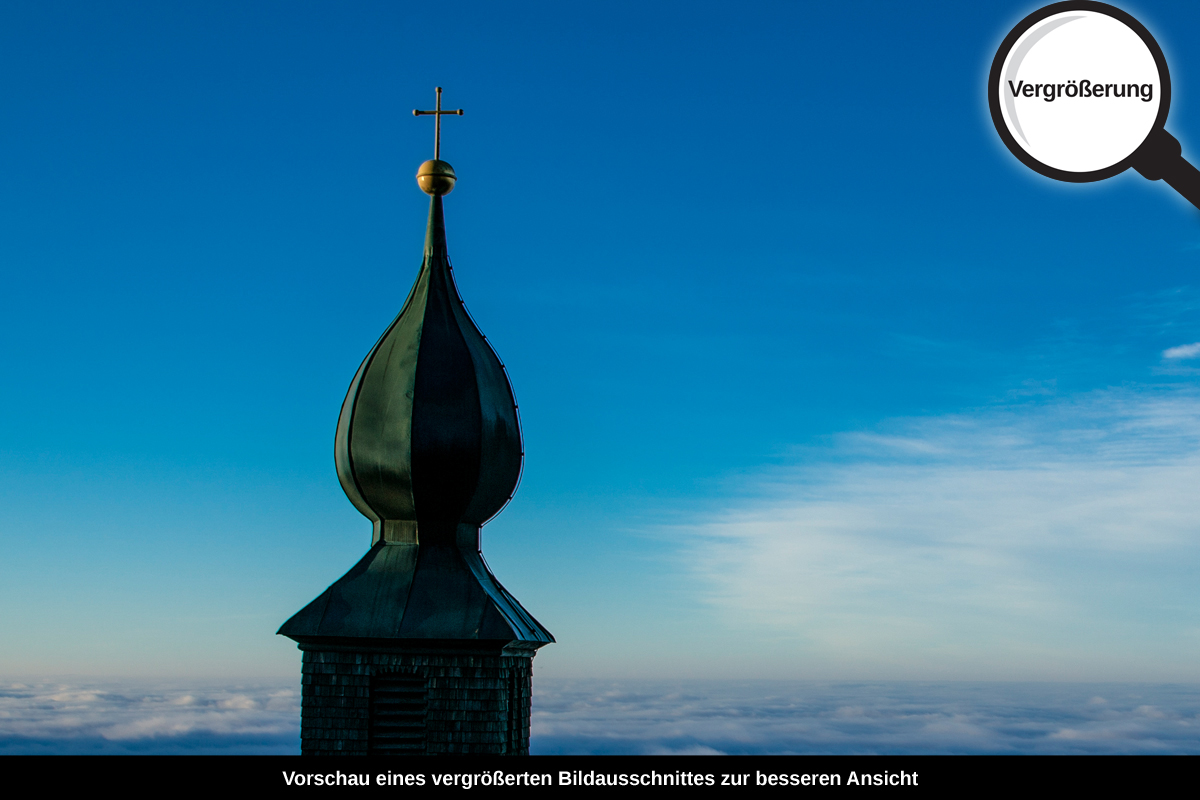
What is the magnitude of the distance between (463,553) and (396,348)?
303 centimetres

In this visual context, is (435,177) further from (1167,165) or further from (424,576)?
(1167,165)

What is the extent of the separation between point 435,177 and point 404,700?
7.67 meters

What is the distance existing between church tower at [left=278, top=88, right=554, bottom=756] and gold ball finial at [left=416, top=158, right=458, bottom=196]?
4.96 feet

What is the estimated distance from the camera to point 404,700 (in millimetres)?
15641

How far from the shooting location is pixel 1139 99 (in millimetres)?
4211

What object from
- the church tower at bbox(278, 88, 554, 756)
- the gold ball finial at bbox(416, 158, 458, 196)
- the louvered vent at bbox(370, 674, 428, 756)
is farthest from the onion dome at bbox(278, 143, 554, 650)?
the gold ball finial at bbox(416, 158, 458, 196)

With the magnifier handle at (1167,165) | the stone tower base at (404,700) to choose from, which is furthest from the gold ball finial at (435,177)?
the magnifier handle at (1167,165)

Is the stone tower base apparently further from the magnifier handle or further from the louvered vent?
the magnifier handle

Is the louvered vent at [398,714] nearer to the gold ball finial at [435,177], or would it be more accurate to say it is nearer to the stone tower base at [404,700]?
the stone tower base at [404,700]

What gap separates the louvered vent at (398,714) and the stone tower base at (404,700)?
0.01m

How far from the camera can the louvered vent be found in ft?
51.0
